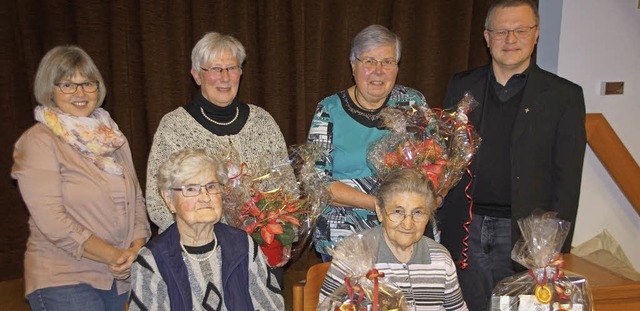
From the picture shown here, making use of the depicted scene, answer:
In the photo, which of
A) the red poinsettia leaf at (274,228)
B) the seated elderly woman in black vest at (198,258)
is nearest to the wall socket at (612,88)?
the red poinsettia leaf at (274,228)

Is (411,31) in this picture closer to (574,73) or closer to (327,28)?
(327,28)

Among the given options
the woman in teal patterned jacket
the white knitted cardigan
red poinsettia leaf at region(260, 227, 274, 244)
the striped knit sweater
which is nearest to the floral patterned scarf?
the white knitted cardigan

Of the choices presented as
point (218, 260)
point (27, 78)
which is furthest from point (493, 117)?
point (27, 78)

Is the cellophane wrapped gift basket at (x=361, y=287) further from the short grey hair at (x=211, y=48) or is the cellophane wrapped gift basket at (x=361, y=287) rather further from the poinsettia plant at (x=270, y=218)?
the short grey hair at (x=211, y=48)

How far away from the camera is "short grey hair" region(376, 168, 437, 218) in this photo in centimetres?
228

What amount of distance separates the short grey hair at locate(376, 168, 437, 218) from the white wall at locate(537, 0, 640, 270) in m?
2.74

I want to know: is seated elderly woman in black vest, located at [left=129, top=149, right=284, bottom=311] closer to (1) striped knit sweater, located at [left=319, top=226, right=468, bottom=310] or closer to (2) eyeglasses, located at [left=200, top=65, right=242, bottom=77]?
(1) striped knit sweater, located at [left=319, top=226, right=468, bottom=310]

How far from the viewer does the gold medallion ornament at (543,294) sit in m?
1.95

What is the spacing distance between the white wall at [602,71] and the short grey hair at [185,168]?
336cm

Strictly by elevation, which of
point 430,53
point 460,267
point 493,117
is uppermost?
point 430,53

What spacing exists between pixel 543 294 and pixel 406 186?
25.7 inches

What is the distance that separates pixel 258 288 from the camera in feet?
7.43

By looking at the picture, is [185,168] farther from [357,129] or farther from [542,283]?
[542,283]

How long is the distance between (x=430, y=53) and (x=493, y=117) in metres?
1.79
